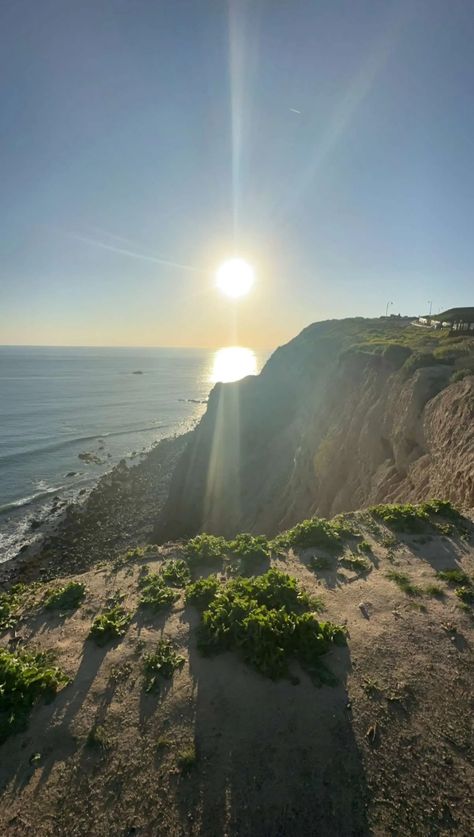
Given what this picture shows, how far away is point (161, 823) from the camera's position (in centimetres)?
583

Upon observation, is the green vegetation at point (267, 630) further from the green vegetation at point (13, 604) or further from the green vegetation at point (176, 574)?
the green vegetation at point (13, 604)

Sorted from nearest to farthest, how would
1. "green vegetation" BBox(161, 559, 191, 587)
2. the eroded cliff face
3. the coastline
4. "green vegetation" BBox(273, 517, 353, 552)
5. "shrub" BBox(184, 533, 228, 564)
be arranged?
"green vegetation" BBox(161, 559, 191, 587), "shrub" BBox(184, 533, 228, 564), "green vegetation" BBox(273, 517, 353, 552), the eroded cliff face, the coastline

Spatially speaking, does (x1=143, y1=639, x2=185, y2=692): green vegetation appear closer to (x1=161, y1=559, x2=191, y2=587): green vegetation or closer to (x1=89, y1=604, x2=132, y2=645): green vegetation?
(x1=89, y1=604, x2=132, y2=645): green vegetation

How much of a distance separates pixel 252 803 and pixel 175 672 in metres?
2.83

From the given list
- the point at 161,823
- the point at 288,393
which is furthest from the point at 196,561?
the point at 288,393

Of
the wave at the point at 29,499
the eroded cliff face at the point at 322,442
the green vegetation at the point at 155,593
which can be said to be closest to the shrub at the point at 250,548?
the green vegetation at the point at 155,593

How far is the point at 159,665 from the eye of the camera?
827 centimetres

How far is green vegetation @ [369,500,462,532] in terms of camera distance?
1371cm

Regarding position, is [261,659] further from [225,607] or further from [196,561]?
[196,561]

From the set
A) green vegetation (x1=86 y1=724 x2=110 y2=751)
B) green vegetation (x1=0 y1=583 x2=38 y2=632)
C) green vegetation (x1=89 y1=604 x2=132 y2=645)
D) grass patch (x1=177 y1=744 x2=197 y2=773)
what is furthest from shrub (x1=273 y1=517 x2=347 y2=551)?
green vegetation (x1=0 y1=583 x2=38 y2=632)

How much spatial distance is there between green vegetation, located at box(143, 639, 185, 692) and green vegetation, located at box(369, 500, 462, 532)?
8.98 meters

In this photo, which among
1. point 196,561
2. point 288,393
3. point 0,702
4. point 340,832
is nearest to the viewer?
point 340,832

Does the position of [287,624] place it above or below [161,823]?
above

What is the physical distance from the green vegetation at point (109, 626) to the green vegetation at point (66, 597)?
140cm
